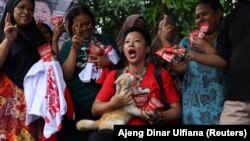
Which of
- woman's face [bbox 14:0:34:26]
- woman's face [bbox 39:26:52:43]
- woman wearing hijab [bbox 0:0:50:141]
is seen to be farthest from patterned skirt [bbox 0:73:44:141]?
woman's face [bbox 39:26:52:43]

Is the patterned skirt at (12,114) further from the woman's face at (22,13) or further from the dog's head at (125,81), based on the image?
the dog's head at (125,81)

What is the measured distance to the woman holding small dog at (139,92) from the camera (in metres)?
3.87

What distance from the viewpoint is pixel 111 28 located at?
8.02 meters

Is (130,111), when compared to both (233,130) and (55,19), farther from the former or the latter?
(55,19)

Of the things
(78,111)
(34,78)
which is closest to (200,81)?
(78,111)

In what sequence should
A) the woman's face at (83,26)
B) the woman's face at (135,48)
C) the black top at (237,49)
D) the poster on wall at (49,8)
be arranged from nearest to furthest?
the black top at (237,49)
the woman's face at (135,48)
the woman's face at (83,26)
the poster on wall at (49,8)

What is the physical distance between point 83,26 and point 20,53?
0.62 m

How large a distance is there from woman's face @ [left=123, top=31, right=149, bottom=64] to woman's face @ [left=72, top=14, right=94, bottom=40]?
1.33 feet

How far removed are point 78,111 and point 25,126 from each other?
489 mm

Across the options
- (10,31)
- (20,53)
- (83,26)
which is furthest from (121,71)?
(10,31)

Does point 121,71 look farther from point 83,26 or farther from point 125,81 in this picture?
point 83,26

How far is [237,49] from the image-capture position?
3.63m

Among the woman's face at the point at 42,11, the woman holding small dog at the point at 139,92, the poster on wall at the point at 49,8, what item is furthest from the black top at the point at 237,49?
the woman's face at the point at 42,11

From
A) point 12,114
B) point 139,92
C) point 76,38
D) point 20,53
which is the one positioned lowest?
point 12,114
